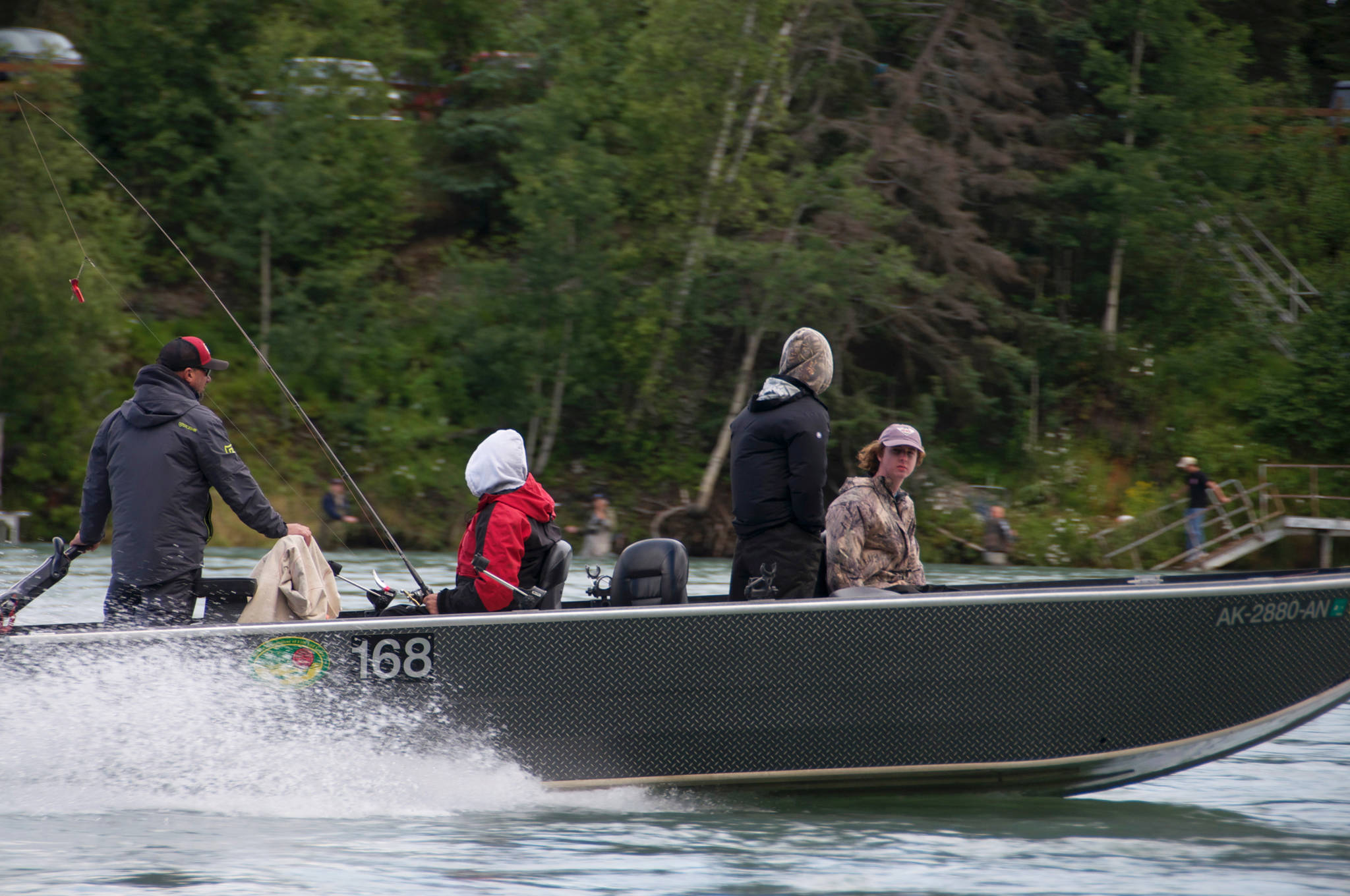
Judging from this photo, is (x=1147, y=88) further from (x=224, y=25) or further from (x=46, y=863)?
(x=46, y=863)

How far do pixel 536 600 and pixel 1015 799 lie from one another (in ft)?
6.31

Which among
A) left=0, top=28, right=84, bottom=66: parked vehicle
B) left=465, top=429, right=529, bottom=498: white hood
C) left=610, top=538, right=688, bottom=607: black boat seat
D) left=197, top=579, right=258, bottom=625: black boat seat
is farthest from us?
Result: left=0, top=28, right=84, bottom=66: parked vehicle

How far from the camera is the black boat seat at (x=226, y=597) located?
187 inches

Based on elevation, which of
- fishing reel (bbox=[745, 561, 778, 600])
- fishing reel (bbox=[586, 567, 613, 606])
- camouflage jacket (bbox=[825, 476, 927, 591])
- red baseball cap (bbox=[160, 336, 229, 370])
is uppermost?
red baseball cap (bbox=[160, 336, 229, 370])

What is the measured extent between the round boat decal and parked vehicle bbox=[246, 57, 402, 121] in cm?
2245

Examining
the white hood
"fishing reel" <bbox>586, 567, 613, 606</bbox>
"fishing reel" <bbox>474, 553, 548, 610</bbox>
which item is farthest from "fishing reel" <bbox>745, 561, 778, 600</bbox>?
the white hood

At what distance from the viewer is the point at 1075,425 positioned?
24.3 m

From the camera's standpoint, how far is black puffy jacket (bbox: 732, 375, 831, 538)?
4441mm

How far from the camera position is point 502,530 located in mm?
4500

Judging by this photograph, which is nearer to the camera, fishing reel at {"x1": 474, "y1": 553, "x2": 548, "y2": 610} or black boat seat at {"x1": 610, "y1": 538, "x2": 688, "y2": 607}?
fishing reel at {"x1": 474, "y1": 553, "x2": 548, "y2": 610}

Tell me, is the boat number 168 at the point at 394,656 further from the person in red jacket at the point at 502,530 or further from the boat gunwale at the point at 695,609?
Result: the person in red jacket at the point at 502,530

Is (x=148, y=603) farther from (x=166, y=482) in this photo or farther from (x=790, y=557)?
(x=790, y=557)

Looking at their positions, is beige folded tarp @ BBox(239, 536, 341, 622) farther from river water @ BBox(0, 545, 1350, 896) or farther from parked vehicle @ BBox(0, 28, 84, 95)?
parked vehicle @ BBox(0, 28, 84, 95)

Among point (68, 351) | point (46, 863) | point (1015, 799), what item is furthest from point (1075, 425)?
point (46, 863)
